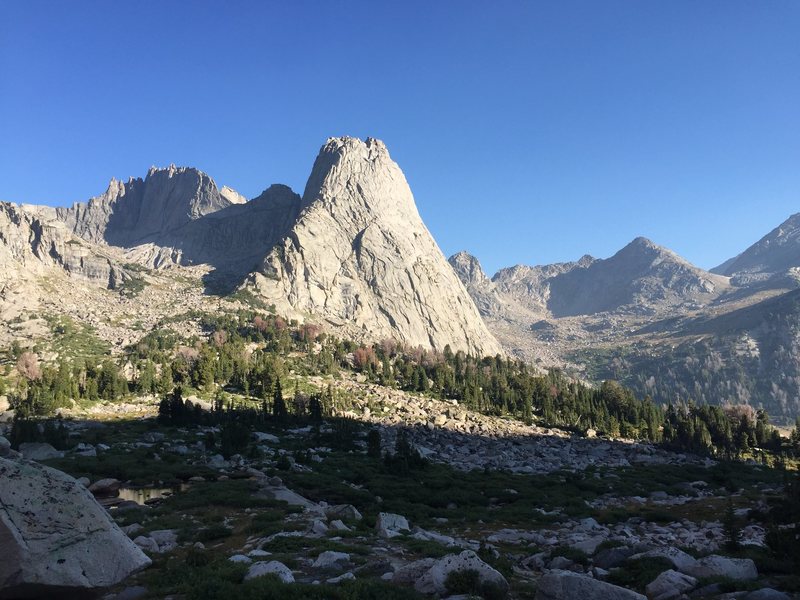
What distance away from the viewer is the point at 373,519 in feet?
85.9

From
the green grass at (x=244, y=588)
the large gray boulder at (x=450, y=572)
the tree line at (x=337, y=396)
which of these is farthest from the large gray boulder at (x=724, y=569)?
the tree line at (x=337, y=396)

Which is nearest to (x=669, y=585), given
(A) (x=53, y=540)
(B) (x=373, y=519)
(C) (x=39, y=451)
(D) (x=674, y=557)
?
(D) (x=674, y=557)

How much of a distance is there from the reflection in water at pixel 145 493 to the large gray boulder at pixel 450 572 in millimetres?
26569

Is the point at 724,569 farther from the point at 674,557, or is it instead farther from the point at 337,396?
the point at 337,396

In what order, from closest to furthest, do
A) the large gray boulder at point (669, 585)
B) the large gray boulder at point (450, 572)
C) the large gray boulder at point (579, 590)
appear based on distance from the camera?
the large gray boulder at point (579, 590) → the large gray boulder at point (450, 572) → the large gray boulder at point (669, 585)

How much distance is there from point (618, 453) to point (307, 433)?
59.2 m

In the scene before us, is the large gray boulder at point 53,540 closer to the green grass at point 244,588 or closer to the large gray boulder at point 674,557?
the green grass at point 244,588

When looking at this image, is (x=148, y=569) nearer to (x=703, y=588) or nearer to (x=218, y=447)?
(x=703, y=588)

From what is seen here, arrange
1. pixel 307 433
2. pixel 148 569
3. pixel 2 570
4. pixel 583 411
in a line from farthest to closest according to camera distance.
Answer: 1. pixel 583 411
2. pixel 307 433
3. pixel 148 569
4. pixel 2 570

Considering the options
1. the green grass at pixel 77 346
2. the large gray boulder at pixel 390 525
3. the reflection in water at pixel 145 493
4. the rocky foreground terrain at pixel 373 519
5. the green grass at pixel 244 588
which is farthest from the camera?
the green grass at pixel 77 346

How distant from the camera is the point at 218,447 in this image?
57.6 m

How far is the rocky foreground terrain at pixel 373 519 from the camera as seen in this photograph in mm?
13758

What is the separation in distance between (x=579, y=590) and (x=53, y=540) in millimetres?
14413

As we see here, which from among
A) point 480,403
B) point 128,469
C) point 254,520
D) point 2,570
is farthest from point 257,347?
point 2,570
